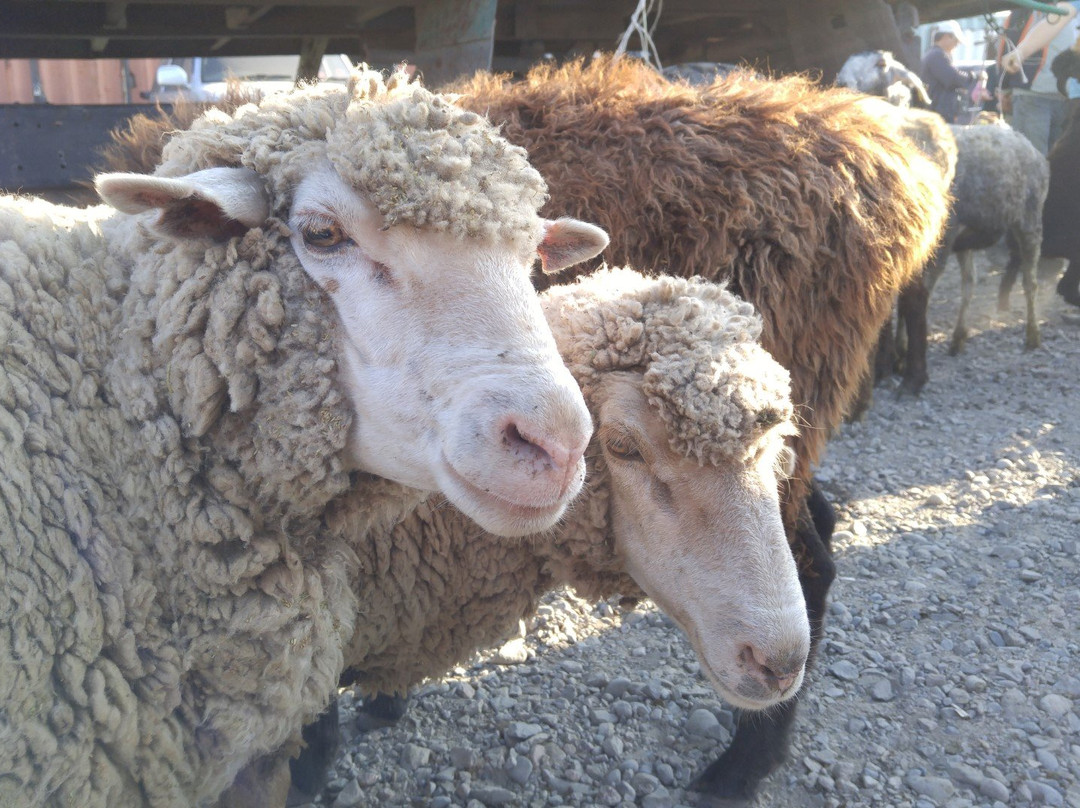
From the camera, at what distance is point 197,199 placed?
4.99 ft

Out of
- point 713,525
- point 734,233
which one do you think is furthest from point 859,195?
point 713,525

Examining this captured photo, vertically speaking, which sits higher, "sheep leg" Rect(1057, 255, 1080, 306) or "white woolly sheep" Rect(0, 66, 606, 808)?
"white woolly sheep" Rect(0, 66, 606, 808)

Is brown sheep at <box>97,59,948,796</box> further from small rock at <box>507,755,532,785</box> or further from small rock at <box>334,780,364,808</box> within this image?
small rock at <box>334,780,364,808</box>

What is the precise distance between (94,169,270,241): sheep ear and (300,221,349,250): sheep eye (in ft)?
0.33

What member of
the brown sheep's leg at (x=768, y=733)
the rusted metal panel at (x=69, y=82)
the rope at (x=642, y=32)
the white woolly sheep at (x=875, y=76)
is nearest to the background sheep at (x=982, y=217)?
the white woolly sheep at (x=875, y=76)

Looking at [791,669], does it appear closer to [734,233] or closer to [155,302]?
[734,233]

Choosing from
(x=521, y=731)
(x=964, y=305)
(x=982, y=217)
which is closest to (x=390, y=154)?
(x=521, y=731)

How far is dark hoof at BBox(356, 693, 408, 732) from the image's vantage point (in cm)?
283

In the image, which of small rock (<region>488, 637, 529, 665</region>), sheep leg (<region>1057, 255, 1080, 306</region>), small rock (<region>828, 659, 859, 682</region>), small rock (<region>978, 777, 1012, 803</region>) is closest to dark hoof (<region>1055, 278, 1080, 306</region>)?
sheep leg (<region>1057, 255, 1080, 306</region>)

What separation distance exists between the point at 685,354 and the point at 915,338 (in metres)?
5.06

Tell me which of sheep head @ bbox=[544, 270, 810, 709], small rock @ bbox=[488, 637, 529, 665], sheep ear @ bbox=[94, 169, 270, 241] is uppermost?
sheep ear @ bbox=[94, 169, 270, 241]

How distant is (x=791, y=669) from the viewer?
1.92 metres

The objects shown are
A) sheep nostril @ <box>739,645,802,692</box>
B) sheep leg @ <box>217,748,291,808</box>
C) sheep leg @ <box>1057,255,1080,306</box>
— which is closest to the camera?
sheep leg @ <box>217,748,291,808</box>

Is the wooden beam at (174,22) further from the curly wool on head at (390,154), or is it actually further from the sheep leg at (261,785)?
the sheep leg at (261,785)
